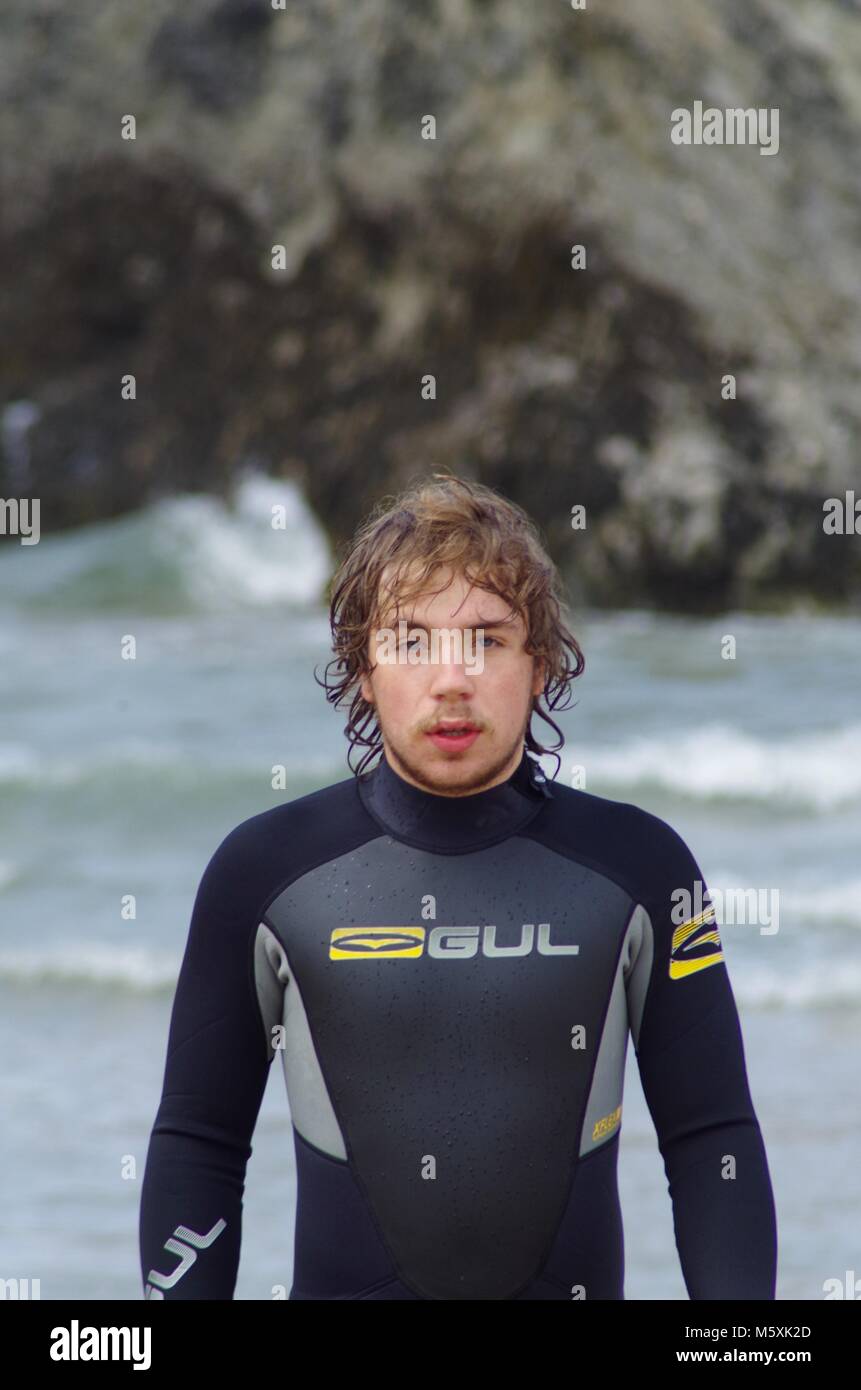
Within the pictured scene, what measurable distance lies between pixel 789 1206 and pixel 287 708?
577 centimetres

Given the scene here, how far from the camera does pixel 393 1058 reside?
170cm

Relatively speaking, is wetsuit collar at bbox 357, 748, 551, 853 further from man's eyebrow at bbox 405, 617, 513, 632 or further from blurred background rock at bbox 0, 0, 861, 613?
blurred background rock at bbox 0, 0, 861, 613

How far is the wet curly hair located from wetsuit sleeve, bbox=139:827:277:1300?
9.7 inches

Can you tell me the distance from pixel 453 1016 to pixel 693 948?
216 mm

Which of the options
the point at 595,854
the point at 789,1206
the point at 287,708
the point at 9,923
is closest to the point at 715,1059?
the point at 595,854

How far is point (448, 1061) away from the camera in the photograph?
1.69 meters

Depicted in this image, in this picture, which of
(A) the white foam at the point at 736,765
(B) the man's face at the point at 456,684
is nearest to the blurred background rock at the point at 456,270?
(A) the white foam at the point at 736,765

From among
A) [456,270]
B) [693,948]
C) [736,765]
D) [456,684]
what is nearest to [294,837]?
[456,684]

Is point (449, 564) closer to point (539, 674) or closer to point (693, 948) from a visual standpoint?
point (539, 674)

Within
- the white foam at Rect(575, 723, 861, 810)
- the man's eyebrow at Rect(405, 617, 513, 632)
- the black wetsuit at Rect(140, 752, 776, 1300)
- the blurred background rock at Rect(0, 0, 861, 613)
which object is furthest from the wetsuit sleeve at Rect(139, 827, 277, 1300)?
the blurred background rock at Rect(0, 0, 861, 613)

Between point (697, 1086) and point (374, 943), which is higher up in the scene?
point (374, 943)

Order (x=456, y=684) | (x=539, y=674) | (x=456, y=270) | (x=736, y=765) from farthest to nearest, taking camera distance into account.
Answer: (x=456, y=270) → (x=736, y=765) → (x=539, y=674) → (x=456, y=684)

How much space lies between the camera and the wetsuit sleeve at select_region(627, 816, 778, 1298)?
1599 millimetres

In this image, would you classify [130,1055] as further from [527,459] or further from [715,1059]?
[527,459]
